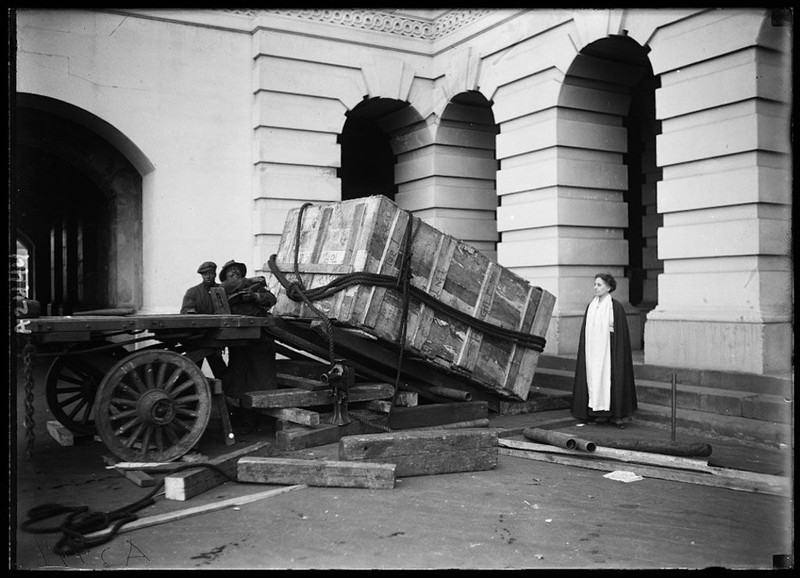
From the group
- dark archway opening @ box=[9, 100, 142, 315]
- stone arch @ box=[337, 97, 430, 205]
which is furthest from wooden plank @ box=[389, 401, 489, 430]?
stone arch @ box=[337, 97, 430, 205]

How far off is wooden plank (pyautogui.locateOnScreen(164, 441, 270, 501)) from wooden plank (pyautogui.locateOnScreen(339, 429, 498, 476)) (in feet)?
3.07

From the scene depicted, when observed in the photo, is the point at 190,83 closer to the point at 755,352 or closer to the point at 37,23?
the point at 37,23

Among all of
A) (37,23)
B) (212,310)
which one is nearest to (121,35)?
(37,23)

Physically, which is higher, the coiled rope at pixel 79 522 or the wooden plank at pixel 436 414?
the wooden plank at pixel 436 414

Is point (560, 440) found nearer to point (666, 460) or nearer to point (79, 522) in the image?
point (666, 460)

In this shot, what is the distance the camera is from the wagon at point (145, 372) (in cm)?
608

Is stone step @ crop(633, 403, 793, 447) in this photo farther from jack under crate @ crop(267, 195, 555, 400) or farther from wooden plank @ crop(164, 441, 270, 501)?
wooden plank @ crop(164, 441, 270, 501)

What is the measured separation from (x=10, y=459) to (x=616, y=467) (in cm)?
471

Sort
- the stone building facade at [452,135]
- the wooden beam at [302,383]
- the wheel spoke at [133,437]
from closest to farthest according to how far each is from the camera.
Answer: the wheel spoke at [133,437], the wooden beam at [302,383], the stone building facade at [452,135]

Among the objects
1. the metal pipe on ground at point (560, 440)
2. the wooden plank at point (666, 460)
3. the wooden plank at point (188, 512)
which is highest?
the metal pipe on ground at point (560, 440)

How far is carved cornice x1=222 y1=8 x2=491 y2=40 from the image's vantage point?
42.0ft

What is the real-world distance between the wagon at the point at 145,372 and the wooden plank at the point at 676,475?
9.76ft

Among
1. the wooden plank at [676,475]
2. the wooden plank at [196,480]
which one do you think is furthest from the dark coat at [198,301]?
the wooden plank at [676,475]

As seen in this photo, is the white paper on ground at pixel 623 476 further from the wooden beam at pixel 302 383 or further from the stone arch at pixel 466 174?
the stone arch at pixel 466 174
